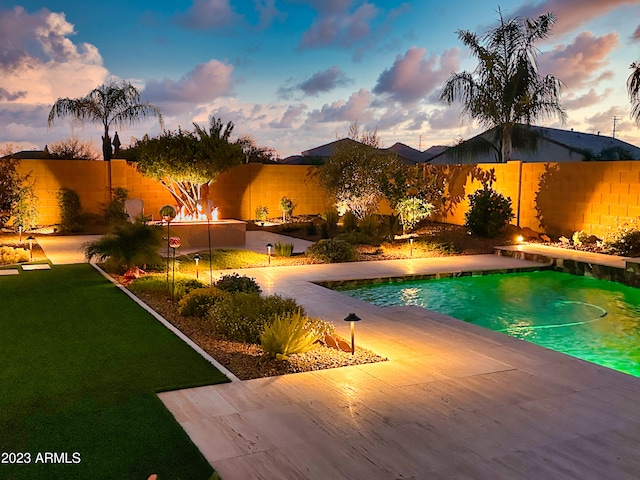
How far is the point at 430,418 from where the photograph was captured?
14.1 ft

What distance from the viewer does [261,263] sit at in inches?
470

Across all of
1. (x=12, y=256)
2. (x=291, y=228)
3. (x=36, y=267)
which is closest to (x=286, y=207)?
(x=291, y=228)

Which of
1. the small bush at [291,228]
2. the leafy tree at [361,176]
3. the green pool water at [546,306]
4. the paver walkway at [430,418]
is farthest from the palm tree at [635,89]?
the paver walkway at [430,418]

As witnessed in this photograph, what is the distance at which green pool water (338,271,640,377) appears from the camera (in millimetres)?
7258

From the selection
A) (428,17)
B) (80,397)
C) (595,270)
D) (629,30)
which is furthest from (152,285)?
(629,30)

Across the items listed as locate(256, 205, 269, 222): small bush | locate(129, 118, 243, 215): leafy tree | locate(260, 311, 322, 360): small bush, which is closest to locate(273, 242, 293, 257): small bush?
locate(129, 118, 243, 215): leafy tree

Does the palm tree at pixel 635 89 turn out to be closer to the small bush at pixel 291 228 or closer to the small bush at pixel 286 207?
the small bush at pixel 291 228

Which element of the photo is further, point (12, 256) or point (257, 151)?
point (257, 151)

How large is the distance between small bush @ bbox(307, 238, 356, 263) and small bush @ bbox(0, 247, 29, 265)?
5.69 metres

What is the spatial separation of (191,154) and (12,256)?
459 centimetres

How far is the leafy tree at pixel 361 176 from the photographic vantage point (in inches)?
631

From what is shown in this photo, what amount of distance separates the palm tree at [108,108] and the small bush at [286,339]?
1668 cm

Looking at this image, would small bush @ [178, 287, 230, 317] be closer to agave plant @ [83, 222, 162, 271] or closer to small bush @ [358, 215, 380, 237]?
agave plant @ [83, 222, 162, 271]

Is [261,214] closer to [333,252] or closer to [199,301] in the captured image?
[333,252]
